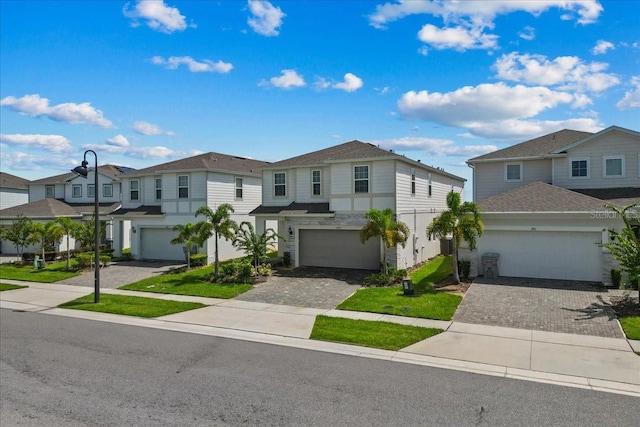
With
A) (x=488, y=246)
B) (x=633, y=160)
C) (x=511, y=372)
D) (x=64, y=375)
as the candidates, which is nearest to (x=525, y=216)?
(x=488, y=246)

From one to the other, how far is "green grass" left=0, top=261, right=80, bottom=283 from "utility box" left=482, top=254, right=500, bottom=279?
22892mm

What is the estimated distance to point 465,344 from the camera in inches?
480

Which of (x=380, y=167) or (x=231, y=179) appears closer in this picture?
(x=380, y=167)

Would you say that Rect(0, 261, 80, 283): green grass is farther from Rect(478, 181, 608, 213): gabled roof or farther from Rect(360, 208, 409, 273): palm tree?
Rect(478, 181, 608, 213): gabled roof

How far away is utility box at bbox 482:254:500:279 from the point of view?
65.4 feet

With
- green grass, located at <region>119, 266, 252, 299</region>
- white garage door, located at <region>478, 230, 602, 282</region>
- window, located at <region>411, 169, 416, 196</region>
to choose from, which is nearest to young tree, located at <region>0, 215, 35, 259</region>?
green grass, located at <region>119, 266, 252, 299</region>

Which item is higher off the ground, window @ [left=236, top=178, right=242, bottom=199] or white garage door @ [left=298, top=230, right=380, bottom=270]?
window @ [left=236, top=178, right=242, bottom=199]

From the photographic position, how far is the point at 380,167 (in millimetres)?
22359

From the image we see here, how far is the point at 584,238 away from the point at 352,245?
11.0 m

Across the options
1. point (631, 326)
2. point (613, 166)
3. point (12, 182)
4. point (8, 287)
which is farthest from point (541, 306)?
point (12, 182)

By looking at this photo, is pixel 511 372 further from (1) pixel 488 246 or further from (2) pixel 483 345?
(1) pixel 488 246

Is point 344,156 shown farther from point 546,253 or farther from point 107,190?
point 107,190

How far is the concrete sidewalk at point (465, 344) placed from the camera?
394 inches

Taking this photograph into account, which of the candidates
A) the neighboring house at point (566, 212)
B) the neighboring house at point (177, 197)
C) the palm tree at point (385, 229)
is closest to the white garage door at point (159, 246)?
the neighboring house at point (177, 197)
